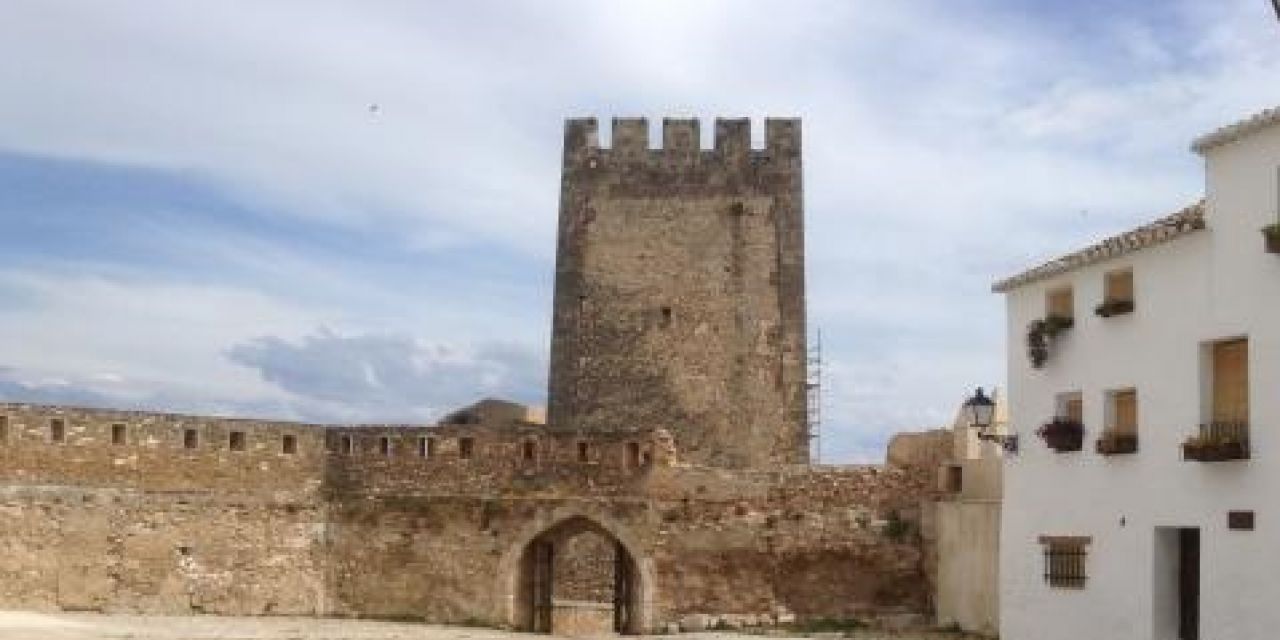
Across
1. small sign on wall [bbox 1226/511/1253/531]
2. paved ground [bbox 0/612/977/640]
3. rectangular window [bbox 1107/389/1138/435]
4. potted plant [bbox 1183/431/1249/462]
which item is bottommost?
paved ground [bbox 0/612/977/640]

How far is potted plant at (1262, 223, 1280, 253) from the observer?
66.5ft

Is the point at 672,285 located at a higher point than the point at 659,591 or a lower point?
higher

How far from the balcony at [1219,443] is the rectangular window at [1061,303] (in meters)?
4.14

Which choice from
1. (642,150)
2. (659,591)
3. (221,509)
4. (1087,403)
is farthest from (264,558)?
(1087,403)

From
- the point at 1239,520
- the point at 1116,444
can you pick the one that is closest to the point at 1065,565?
the point at 1116,444

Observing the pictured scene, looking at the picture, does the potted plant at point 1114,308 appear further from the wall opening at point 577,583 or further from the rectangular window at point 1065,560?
the wall opening at point 577,583

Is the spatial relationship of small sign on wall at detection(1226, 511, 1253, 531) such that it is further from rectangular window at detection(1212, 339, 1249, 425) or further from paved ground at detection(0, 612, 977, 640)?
paved ground at detection(0, 612, 977, 640)

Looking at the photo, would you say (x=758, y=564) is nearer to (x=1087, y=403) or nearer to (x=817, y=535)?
(x=817, y=535)

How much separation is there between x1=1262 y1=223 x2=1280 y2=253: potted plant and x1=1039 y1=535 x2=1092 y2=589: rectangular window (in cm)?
570

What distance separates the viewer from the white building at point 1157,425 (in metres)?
20.9

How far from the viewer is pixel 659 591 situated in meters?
32.8

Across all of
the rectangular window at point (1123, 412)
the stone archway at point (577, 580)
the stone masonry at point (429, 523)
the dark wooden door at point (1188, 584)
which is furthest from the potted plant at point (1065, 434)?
the stone archway at point (577, 580)

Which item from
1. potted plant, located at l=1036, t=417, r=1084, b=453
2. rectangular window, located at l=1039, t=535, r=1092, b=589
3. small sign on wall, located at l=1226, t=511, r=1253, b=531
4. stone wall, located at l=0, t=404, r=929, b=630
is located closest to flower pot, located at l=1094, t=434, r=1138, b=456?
potted plant, located at l=1036, t=417, r=1084, b=453

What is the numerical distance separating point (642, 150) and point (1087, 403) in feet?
58.6
